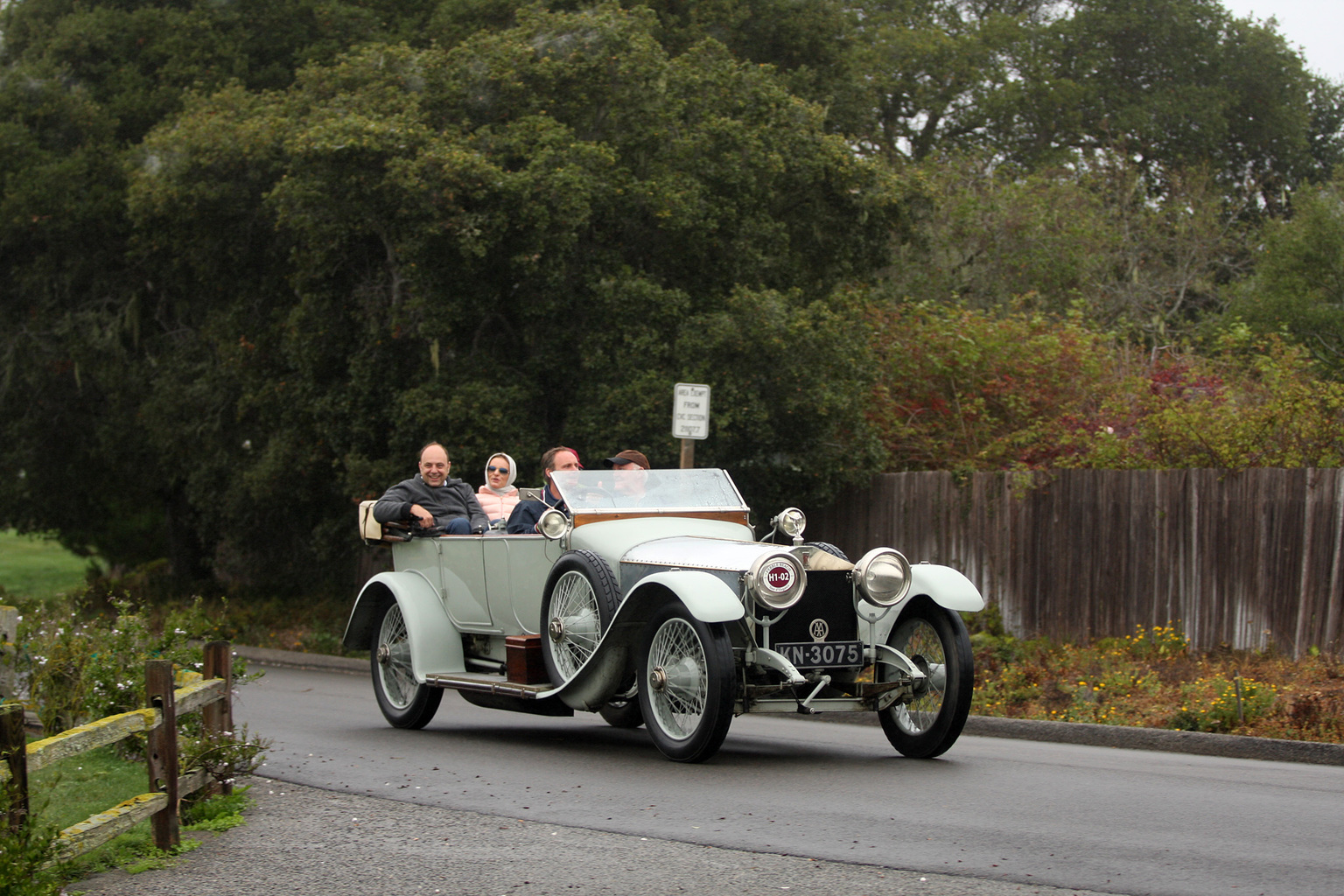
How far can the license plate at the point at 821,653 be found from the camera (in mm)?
8531

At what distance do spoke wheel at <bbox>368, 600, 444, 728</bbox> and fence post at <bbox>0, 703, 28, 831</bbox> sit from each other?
5788 millimetres

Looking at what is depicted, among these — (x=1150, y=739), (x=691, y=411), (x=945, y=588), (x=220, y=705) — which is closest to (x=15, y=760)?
(x=220, y=705)

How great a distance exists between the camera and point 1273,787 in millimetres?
8281

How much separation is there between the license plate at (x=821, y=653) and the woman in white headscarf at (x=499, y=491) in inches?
164

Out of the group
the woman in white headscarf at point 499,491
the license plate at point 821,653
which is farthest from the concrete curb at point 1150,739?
the woman in white headscarf at point 499,491

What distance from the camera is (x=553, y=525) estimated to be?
386 inches

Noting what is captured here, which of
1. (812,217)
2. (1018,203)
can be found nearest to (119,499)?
(812,217)

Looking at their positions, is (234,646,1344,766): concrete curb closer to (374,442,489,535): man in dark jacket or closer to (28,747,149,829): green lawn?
(374,442,489,535): man in dark jacket

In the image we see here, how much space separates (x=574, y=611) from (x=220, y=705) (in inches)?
99.4

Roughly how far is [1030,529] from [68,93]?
16632 millimetres

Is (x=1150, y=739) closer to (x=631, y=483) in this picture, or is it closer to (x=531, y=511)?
(x=631, y=483)

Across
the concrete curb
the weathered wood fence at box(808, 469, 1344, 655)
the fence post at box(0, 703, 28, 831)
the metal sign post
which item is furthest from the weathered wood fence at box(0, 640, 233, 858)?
the weathered wood fence at box(808, 469, 1344, 655)

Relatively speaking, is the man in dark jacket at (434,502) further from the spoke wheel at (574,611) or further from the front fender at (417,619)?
the spoke wheel at (574,611)

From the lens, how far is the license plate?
28.0 feet
